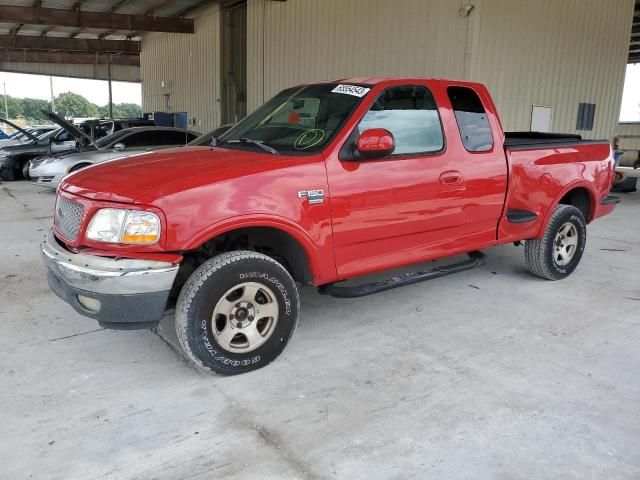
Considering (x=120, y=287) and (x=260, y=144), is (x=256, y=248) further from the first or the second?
(x=120, y=287)

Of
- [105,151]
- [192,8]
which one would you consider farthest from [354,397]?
[192,8]

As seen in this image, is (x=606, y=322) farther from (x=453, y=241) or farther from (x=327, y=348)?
(x=327, y=348)

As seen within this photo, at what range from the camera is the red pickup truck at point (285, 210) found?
2902 mm

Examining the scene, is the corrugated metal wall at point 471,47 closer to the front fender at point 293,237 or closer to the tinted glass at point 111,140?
the tinted glass at point 111,140

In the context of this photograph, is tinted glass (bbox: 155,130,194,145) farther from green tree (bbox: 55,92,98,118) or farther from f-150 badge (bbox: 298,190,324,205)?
green tree (bbox: 55,92,98,118)

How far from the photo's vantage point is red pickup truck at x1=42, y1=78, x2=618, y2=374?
2.90 m

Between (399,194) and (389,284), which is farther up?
(399,194)

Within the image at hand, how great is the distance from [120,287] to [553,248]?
4.07 metres

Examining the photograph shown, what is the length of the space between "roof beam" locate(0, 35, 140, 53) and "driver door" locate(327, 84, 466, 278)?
26.0 meters

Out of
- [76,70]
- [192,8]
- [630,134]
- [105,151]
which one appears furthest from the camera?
[76,70]

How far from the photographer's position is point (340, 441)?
103 inches

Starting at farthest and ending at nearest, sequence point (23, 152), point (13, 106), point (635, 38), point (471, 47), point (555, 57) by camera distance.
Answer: point (13, 106) < point (635, 38) < point (23, 152) < point (555, 57) < point (471, 47)

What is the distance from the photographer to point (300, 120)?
3.86 meters

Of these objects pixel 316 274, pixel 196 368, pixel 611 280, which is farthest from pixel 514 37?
pixel 196 368
